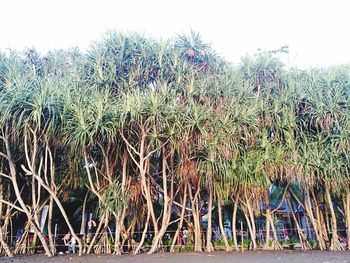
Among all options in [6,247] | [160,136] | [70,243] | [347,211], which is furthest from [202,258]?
[347,211]

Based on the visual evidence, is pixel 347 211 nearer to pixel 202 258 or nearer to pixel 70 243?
pixel 202 258

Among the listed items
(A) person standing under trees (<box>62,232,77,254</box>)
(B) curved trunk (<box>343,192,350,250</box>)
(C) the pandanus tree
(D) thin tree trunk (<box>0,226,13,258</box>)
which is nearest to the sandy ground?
(D) thin tree trunk (<box>0,226,13,258</box>)

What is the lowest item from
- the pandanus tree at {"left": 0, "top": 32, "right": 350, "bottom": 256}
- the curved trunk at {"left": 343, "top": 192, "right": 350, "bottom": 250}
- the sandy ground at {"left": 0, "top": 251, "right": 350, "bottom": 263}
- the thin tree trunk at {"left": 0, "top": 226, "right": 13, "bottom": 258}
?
the sandy ground at {"left": 0, "top": 251, "right": 350, "bottom": 263}

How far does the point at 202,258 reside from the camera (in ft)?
26.5

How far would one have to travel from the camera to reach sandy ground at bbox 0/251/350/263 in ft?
25.2

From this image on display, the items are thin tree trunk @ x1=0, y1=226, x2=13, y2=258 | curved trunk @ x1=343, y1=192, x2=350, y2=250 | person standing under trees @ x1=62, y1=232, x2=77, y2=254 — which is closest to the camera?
thin tree trunk @ x1=0, y1=226, x2=13, y2=258

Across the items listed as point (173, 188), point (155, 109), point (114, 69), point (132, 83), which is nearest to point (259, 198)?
point (173, 188)

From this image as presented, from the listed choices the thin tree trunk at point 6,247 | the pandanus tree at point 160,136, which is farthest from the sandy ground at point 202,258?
the pandanus tree at point 160,136

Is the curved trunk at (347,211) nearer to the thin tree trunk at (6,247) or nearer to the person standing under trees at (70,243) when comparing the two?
the person standing under trees at (70,243)

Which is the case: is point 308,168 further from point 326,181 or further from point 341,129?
point 341,129

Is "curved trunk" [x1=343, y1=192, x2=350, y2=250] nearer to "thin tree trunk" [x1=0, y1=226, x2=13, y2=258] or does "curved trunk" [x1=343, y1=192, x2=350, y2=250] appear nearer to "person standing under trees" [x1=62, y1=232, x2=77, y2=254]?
"person standing under trees" [x1=62, y1=232, x2=77, y2=254]

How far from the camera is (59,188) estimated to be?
9609 mm

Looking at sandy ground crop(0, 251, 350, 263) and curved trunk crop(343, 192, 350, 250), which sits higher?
curved trunk crop(343, 192, 350, 250)

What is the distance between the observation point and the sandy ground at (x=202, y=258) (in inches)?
303
